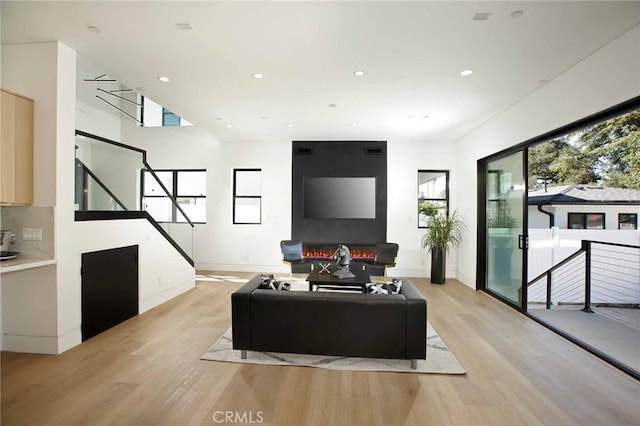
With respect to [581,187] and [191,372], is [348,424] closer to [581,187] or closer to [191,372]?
[191,372]

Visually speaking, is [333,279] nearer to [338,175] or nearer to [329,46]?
[329,46]

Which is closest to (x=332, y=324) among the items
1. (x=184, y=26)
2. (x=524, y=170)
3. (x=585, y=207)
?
(x=184, y=26)

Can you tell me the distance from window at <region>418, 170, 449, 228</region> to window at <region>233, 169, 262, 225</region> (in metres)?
3.79

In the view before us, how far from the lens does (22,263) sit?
2.68m

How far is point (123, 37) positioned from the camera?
282cm

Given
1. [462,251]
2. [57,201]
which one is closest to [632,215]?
[462,251]

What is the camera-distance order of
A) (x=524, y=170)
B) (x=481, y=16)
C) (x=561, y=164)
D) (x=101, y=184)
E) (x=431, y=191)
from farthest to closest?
(x=431, y=191) → (x=561, y=164) → (x=524, y=170) → (x=101, y=184) → (x=481, y=16)

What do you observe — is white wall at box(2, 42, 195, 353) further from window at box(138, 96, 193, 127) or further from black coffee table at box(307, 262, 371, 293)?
window at box(138, 96, 193, 127)

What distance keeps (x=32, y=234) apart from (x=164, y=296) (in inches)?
83.7

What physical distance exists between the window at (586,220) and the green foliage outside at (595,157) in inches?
25.1

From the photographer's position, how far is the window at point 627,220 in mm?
5227

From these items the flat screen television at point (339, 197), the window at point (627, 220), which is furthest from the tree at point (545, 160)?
the flat screen television at point (339, 197)

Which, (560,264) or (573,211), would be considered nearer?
(560,264)

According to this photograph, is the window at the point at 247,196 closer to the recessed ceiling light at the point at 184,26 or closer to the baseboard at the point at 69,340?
the baseboard at the point at 69,340
